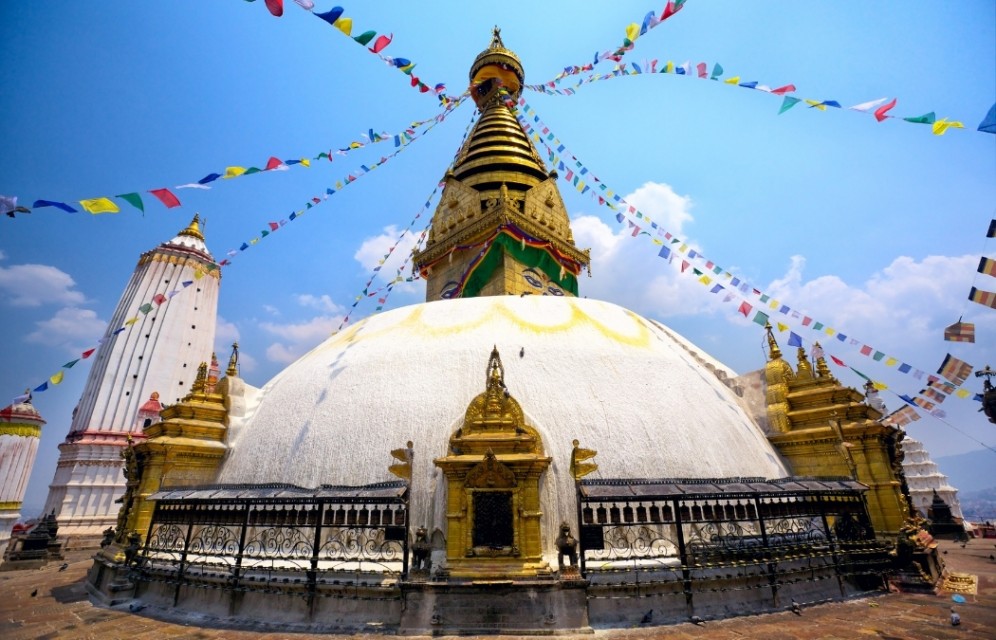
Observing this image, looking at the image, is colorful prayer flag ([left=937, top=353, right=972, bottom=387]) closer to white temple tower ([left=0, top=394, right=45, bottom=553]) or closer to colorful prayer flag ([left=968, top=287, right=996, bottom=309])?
colorful prayer flag ([left=968, top=287, right=996, bottom=309])

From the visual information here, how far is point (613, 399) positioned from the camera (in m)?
8.85

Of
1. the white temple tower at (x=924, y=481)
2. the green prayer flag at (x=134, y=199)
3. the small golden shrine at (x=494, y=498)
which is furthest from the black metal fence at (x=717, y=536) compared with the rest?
the white temple tower at (x=924, y=481)

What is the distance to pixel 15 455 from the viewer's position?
1503cm

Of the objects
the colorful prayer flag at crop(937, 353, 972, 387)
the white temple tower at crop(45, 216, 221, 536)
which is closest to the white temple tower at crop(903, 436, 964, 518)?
the colorful prayer flag at crop(937, 353, 972, 387)

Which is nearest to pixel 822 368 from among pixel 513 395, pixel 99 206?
pixel 513 395

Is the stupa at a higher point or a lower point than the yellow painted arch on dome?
lower

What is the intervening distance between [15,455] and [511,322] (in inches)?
686

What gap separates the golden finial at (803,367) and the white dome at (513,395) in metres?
1.65

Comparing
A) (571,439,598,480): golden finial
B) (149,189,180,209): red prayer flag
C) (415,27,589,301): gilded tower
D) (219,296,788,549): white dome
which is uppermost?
(415,27,589,301): gilded tower

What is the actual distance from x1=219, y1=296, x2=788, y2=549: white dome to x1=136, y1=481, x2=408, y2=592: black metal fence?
0.69 m

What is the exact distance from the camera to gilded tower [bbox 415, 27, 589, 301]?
19.6 m

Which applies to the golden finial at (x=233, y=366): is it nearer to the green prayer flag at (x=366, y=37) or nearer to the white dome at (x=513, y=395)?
the white dome at (x=513, y=395)

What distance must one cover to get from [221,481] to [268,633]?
14.5 ft

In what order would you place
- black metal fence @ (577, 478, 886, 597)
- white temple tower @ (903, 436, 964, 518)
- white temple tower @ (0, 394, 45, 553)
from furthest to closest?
white temple tower @ (903, 436, 964, 518) < white temple tower @ (0, 394, 45, 553) < black metal fence @ (577, 478, 886, 597)
